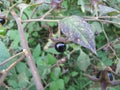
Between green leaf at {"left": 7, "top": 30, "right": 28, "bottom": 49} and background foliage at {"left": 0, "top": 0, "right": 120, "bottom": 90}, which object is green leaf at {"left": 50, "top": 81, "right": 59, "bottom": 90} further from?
green leaf at {"left": 7, "top": 30, "right": 28, "bottom": 49}

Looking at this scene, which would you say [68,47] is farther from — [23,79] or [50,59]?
[23,79]

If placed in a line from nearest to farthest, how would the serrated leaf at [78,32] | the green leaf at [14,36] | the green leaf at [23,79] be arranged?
the serrated leaf at [78,32] → the green leaf at [23,79] → the green leaf at [14,36]

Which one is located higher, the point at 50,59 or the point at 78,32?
the point at 78,32

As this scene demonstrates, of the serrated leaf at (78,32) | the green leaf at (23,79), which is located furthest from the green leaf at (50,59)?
the serrated leaf at (78,32)

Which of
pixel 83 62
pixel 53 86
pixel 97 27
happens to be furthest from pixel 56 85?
pixel 97 27

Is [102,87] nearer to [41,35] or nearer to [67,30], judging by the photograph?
[67,30]

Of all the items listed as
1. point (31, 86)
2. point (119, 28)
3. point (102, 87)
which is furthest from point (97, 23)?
point (102, 87)

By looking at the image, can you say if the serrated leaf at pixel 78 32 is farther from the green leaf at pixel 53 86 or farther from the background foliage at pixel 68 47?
the green leaf at pixel 53 86
